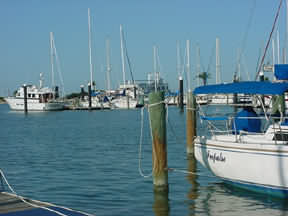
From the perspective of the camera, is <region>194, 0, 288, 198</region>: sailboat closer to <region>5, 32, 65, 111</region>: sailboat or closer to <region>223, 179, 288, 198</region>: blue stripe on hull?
<region>223, 179, 288, 198</region>: blue stripe on hull

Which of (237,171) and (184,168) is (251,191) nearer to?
(237,171)

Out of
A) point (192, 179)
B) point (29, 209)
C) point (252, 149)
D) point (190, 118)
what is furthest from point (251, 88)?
point (190, 118)

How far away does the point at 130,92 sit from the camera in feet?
290

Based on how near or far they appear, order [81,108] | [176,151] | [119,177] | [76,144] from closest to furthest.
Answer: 1. [119,177]
2. [176,151]
3. [76,144]
4. [81,108]

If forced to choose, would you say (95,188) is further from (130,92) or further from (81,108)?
(130,92)

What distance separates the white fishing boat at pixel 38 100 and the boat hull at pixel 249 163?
64.5 m

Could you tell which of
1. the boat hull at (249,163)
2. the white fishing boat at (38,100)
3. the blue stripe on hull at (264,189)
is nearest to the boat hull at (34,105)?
the white fishing boat at (38,100)

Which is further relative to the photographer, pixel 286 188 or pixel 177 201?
pixel 177 201

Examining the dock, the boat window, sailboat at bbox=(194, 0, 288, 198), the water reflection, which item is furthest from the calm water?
the dock

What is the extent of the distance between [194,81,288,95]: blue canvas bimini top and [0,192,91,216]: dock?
208 inches

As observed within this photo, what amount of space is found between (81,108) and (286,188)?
71147 millimetres

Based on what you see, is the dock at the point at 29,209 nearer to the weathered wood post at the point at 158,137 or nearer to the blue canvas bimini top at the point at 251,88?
the weathered wood post at the point at 158,137

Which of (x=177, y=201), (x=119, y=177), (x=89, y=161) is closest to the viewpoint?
(x=177, y=201)

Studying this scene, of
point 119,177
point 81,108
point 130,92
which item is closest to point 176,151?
point 119,177
